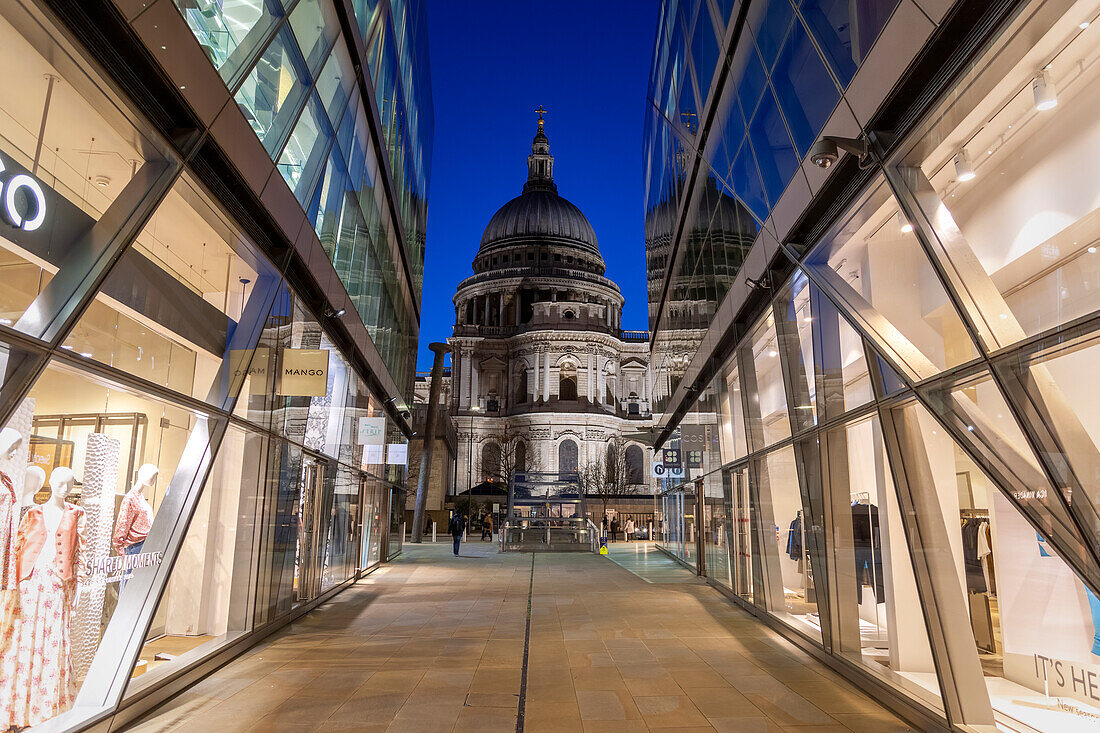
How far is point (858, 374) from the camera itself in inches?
296

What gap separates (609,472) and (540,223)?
1731 inches

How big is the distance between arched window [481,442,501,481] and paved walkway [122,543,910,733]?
64553 millimetres

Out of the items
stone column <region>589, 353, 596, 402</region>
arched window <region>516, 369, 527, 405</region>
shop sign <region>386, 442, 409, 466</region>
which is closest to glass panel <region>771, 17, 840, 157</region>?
shop sign <region>386, 442, 409, 466</region>

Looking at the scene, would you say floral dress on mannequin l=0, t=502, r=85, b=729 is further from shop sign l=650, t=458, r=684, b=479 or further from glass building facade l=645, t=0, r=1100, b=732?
shop sign l=650, t=458, r=684, b=479

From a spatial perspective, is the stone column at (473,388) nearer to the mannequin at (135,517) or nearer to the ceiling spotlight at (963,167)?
the mannequin at (135,517)

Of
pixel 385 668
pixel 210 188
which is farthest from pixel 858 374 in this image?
pixel 210 188

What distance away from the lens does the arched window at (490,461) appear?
258ft

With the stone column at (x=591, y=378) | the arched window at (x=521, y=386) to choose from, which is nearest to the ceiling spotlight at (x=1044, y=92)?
the stone column at (x=591, y=378)

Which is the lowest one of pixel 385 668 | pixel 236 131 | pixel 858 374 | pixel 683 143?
pixel 385 668

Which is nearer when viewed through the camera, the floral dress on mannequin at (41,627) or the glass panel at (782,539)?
the floral dress on mannequin at (41,627)

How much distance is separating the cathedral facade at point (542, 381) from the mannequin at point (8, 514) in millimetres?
66660

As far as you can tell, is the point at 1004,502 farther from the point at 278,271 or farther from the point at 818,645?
the point at 278,271

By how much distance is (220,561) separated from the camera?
8.93m

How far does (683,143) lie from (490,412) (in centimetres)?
6624
